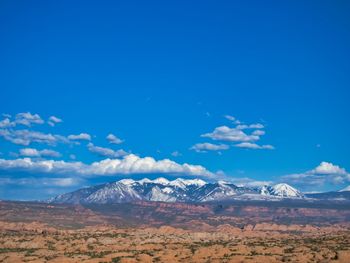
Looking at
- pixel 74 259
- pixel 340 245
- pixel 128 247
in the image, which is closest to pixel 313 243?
pixel 340 245

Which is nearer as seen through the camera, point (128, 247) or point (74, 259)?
point (74, 259)

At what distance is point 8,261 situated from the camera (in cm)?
11275

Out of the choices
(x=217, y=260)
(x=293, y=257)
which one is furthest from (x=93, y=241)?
(x=293, y=257)

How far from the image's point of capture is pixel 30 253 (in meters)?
126

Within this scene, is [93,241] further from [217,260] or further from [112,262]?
[217,260]

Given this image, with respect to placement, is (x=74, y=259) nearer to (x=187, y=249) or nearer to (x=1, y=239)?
(x=187, y=249)

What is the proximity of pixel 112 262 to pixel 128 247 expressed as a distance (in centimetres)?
2856

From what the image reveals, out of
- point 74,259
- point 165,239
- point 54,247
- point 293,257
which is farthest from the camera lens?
point 165,239

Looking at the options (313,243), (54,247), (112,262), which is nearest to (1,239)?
(54,247)

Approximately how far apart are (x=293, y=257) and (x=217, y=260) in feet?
49.7

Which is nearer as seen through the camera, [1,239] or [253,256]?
[253,256]

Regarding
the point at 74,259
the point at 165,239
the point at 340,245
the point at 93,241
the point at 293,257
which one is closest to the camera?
the point at 293,257

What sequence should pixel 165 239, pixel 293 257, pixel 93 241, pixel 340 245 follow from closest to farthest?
pixel 293 257, pixel 340 245, pixel 93 241, pixel 165 239

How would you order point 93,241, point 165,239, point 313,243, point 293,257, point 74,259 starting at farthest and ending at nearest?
point 165,239 → point 93,241 → point 313,243 → point 74,259 → point 293,257
